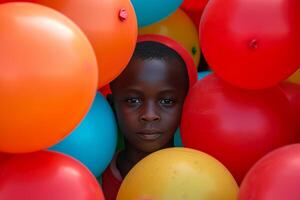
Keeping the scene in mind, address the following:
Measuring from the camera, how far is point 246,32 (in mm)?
1336

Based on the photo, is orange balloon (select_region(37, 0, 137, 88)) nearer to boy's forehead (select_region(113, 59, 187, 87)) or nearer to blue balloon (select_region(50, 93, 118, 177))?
blue balloon (select_region(50, 93, 118, 177))

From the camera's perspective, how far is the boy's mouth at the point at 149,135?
67.5 inches

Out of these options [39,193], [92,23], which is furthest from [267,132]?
[39,193]

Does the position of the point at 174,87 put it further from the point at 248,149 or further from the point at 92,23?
the point at 92,23

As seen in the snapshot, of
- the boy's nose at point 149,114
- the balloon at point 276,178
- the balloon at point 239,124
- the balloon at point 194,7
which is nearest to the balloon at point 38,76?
the balloon at point 276,178

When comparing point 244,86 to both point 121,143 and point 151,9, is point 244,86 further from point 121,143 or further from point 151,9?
point 121,143

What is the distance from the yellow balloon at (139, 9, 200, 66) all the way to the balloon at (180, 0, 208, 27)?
0.10 m

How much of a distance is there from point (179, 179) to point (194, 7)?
3.70 ft

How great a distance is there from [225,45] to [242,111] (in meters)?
0.18

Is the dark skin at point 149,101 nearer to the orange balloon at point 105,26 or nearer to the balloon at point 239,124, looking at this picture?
the balloon at point 239,124

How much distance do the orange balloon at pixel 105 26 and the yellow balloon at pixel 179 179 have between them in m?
0.24

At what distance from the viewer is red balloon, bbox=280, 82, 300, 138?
1.59 m

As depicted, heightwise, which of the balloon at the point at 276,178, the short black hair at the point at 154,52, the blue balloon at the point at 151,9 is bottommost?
the short black hair at the point at 154,52

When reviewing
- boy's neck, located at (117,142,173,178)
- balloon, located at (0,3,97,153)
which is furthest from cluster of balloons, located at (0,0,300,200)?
boy's neck, located at (117,142,173,178)
